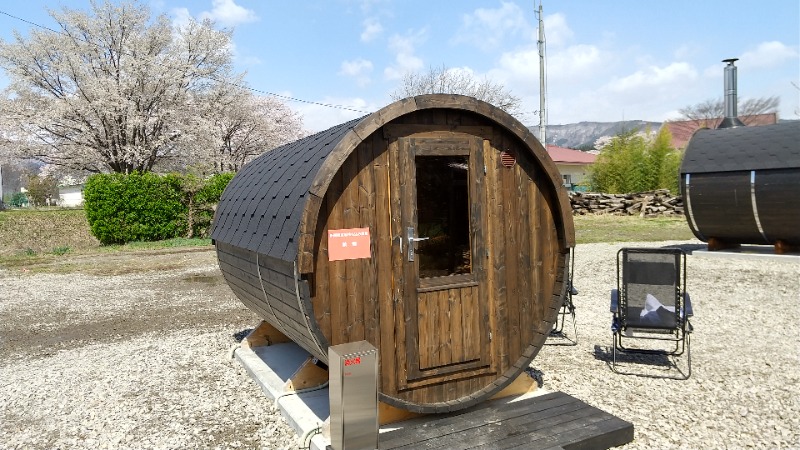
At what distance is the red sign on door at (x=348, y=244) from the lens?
3838 millimetres

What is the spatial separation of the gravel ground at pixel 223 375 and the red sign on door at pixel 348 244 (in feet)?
5.35

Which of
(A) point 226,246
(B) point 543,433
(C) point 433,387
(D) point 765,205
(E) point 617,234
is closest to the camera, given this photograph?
(B) point 543,433

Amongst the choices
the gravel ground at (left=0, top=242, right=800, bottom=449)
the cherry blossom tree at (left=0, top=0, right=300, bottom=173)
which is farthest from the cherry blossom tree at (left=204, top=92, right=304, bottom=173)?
the gravel ground at (left=0, top=242, right=800, bottom=449)

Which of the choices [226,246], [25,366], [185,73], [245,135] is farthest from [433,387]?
[245,135]

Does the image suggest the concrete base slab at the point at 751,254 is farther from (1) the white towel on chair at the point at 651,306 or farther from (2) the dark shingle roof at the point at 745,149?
(1) the white towel on chair at the point at 651,306

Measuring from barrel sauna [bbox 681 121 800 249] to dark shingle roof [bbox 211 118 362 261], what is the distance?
10.7 m

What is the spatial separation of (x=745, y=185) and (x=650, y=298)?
7.96 m

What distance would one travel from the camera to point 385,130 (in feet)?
13.3

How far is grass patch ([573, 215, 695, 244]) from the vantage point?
17422 millimetres

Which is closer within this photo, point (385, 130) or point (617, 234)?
point (385, 130)

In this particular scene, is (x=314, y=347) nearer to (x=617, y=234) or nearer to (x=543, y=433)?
(x=543, y=433)

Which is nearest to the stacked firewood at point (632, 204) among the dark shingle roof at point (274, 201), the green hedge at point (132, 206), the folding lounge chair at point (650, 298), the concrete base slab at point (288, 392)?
the green hedge at point (132, 206)

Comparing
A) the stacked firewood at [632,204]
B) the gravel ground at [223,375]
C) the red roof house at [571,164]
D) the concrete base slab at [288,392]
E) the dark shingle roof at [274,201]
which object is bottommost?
the gravel ground at [223,375]

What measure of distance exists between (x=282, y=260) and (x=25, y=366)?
4620mm
